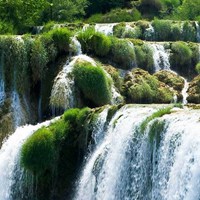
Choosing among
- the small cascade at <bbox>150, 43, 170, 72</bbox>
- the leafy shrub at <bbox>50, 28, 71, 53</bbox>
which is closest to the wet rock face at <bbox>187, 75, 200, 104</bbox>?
the small cascade at <bbox>150, 43, 170, 72</bbox>

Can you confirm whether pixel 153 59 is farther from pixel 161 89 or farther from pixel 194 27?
pixel 194 27

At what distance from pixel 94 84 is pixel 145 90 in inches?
82.8

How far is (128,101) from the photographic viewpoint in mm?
22047

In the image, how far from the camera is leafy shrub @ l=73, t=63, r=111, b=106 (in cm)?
2092

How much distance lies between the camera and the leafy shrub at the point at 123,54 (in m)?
24.0

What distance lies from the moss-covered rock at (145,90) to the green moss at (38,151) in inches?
200

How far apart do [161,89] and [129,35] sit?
26.9ft

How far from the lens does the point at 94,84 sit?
21.0 meters

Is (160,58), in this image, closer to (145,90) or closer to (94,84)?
(145,90)

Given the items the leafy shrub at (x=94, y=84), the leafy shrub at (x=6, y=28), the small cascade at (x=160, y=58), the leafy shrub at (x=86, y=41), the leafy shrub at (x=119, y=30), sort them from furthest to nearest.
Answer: the leafy shrub at (x=119, y=30), the leafy shrub at (x=6, y=28), the small cascade at (x=160, y=58), the leafy shrub at (x=86, y=41), the leafy shrub at (x=94, y=84)

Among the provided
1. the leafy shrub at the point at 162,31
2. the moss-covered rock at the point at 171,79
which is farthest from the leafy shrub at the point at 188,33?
the moss-covered rock at the point at 171,79

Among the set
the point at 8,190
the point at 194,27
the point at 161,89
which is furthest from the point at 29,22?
the point at 8,190

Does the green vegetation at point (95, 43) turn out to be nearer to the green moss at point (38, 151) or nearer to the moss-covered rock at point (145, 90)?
the moss-covered rock at point (145, 90)

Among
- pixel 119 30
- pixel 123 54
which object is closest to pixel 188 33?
pixel 119 30
